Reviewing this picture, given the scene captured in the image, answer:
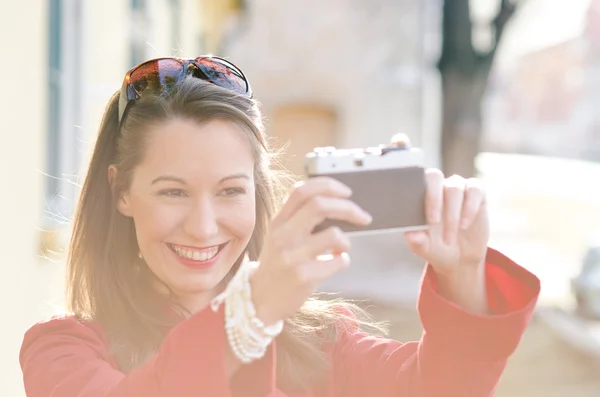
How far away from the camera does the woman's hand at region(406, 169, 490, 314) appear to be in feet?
3.70

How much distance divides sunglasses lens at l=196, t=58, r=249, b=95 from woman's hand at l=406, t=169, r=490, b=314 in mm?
486

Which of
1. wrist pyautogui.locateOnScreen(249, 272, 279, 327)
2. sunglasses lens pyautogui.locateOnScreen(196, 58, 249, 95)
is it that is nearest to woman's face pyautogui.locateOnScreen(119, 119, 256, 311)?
sunglasses lens pyautogui.locateOnScreen(196, 58, 249, 95)

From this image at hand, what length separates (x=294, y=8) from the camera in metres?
16.8

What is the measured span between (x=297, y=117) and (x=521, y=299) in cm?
1636

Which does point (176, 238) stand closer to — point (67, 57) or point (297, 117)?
point (67, 57)

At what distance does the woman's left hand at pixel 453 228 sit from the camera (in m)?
1.12

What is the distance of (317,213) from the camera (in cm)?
100

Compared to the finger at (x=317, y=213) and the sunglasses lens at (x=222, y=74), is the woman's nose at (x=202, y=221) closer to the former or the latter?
the sunglasses lens at (x=222, y=74)

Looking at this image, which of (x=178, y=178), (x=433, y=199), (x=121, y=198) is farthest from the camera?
(x=121, y=198)

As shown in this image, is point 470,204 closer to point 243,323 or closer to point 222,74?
point 243,323

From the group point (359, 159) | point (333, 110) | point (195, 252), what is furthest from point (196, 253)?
point (333, 110)

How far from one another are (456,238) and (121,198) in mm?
669

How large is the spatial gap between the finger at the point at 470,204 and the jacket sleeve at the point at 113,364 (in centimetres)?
37

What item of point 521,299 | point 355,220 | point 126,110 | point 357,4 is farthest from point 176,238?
point 357,4
